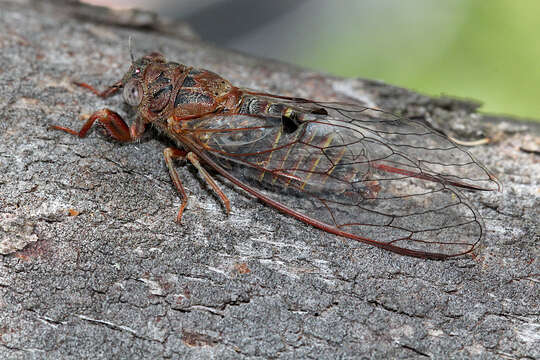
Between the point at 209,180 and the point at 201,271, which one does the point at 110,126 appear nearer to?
the point at 209,180

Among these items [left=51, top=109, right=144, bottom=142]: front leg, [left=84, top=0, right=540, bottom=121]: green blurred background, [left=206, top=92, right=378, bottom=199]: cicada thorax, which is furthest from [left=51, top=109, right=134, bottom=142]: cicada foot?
[left=84, top=0, right=540, bottom=121]: green blurred background

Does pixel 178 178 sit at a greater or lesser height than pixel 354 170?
lesser

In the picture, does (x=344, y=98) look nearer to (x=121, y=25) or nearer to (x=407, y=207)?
(x=407, y=207)

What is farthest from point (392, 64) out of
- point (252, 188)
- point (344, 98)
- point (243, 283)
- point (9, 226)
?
point (9, 226)

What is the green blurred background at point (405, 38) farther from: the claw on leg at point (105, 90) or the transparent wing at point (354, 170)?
the transparent wing at point (354, 170)

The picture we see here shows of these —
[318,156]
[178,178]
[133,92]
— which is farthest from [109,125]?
[318,156]

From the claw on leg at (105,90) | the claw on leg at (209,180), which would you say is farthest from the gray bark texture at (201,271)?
the claw on leg at (105,90)
